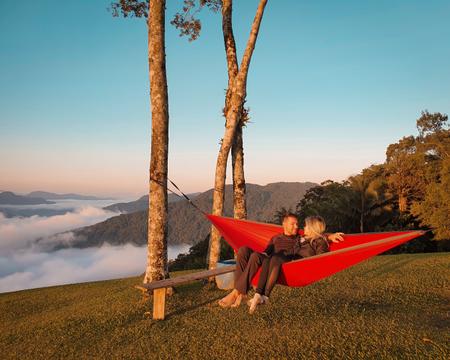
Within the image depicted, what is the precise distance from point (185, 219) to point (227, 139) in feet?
315

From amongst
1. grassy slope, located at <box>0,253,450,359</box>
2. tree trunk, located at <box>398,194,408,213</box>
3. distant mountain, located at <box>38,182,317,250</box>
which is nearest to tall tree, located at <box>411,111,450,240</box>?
tree trunk, located at <box>398,194,408,213</box>

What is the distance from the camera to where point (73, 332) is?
4.28 m

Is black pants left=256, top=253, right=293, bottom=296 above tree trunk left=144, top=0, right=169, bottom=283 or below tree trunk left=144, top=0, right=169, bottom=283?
below

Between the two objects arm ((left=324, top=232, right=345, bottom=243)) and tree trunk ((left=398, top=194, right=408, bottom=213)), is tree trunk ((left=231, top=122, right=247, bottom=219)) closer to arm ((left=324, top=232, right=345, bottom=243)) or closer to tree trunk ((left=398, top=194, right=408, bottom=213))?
arm ((left=324, top=232, right=345, bottom=243))

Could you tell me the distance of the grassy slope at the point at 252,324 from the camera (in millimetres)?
3332

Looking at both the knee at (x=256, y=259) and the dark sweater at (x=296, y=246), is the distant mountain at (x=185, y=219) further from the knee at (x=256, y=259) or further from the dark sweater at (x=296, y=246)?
the knee at (x=256, y=259)

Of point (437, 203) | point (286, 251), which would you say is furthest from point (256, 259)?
point (437, 203)

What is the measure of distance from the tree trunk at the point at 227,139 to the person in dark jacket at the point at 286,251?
5.97 ft

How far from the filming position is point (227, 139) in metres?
6.22

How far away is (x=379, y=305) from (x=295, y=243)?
140 centimetres

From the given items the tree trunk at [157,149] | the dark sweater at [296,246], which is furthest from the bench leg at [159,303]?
the dark sweater at [296,246]

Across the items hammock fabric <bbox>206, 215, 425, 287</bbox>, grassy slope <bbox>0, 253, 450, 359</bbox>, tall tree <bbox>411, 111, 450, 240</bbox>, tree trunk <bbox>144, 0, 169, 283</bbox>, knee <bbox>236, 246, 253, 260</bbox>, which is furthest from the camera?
tall tree <bbox>411, 111, 450, 240</bbox>

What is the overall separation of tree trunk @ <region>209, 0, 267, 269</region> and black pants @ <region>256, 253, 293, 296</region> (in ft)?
7.93

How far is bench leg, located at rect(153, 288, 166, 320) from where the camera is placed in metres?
4.30
